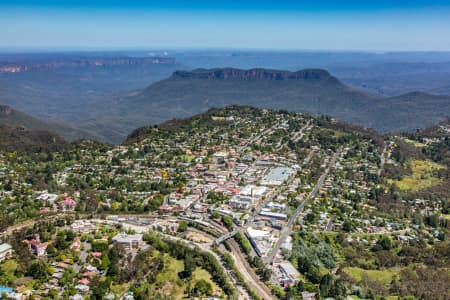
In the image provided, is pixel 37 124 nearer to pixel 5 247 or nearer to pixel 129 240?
pixel 5 247

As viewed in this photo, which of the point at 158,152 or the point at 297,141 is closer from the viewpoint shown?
the point at 158,152

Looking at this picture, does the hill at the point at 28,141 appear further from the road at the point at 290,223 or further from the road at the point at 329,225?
the road at the point at 329,225

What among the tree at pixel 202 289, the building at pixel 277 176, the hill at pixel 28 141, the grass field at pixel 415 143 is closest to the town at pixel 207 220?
the tree at pixel 202 289

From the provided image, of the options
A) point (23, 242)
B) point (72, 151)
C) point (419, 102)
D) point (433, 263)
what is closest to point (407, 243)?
point (433, 263)

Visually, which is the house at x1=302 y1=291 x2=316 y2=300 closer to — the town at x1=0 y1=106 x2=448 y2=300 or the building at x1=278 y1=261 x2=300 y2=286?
the town at x1=0 y1=106 x2=448 y2=300

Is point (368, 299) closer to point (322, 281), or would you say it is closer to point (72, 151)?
point (322, 281)

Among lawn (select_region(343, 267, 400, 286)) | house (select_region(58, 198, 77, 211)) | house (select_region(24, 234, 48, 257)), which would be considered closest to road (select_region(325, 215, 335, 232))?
lawn (select_region(343, 267, 400, 286))
